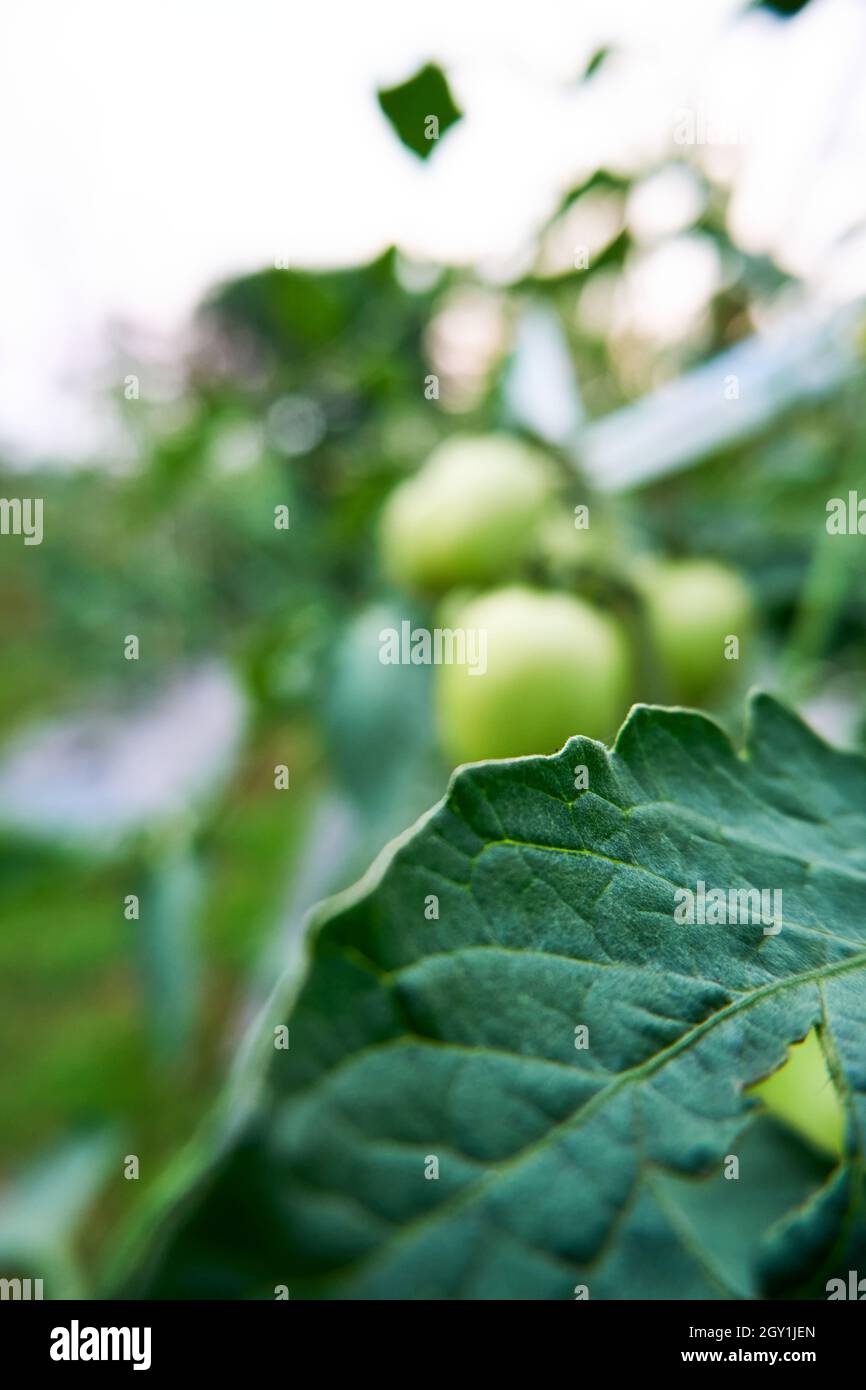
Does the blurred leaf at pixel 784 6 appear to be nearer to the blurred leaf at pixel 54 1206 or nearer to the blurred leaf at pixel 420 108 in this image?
the blurred leaf at pixel 420 108

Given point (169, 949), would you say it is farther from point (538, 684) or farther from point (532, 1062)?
point (532, 1062)

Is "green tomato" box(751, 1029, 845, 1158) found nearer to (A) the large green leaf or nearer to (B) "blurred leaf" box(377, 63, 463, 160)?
(A) the large green leaf

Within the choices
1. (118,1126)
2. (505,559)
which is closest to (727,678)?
(505,559)

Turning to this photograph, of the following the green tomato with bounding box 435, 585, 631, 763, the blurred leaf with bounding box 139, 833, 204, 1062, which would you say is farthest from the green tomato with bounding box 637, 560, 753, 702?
the blurred leaf with bounding box 139, 833, 204, 1062

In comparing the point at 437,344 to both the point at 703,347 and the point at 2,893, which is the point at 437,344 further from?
the point at 2,893

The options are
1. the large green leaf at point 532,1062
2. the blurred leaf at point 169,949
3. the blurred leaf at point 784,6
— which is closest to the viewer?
the large green leaf at point 532,1062

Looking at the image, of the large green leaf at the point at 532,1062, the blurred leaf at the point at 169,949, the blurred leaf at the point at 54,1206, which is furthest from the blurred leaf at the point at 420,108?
the blurred leaf at the point at 54,1206
